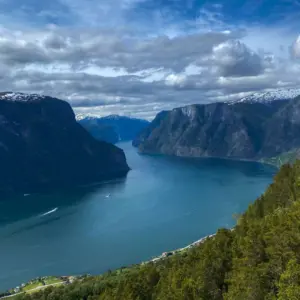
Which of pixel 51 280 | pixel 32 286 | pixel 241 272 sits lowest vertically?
pixel 32 286

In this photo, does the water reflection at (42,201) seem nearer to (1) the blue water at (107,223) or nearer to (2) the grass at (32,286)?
(1) the blue water at (107,223)

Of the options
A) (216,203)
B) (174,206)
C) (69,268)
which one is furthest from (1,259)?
(216,203)

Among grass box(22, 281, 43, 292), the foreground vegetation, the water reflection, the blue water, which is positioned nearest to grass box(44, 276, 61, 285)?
grass box(22, 281, 43, 292)

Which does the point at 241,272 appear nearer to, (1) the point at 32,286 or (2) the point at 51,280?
(2) the point at 51,280

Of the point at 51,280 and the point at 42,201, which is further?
the point at 42,201

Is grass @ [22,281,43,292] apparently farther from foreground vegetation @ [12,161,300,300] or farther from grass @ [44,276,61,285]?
foreground vegetation @ [12,161,300,300]

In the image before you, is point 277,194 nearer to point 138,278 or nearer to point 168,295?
point 138,278

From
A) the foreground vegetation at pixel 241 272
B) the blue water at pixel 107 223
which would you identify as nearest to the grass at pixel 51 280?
the blue water at pixel 107 223

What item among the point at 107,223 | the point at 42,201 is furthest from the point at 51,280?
the point at 42,201
